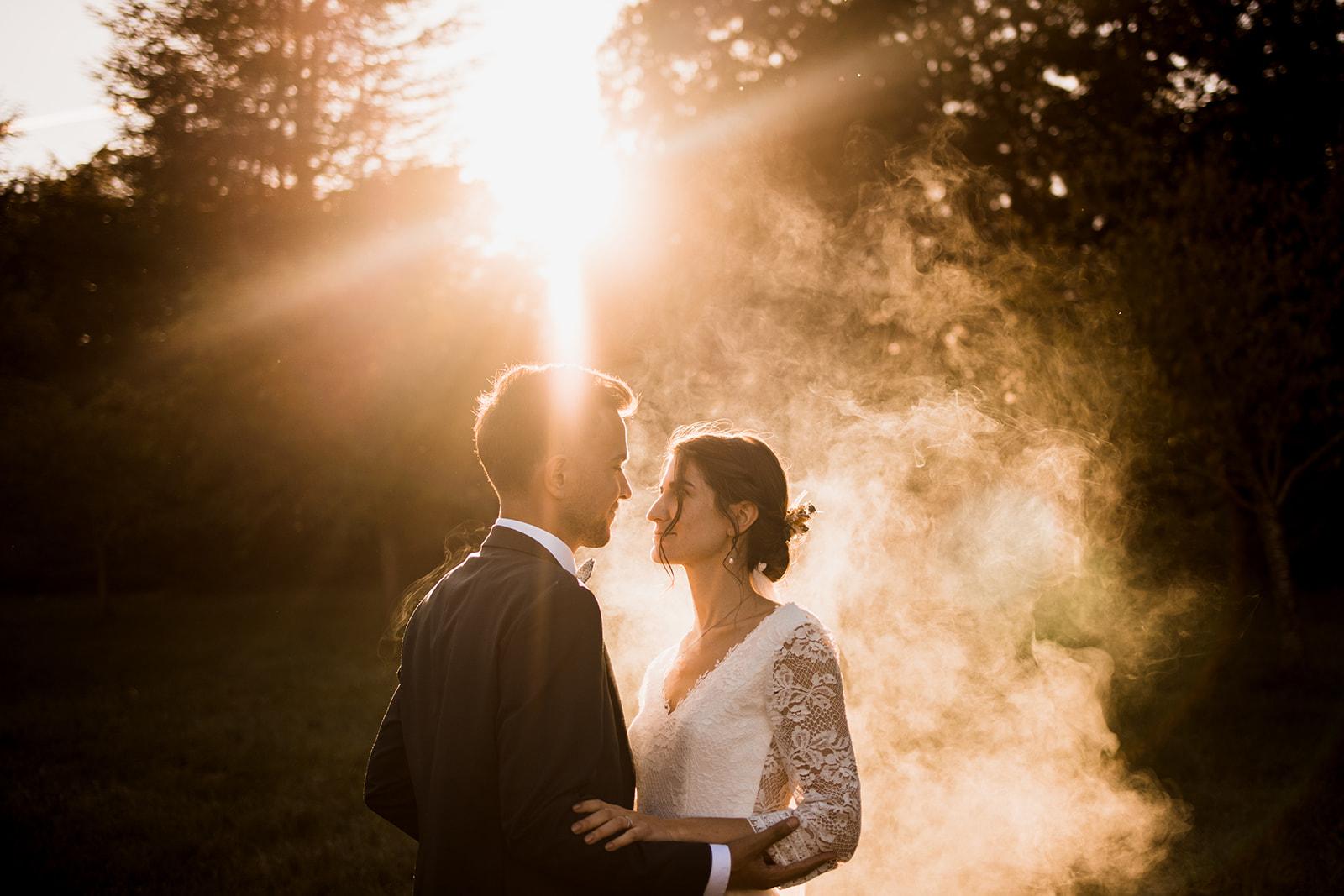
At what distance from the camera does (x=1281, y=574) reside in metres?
13.8

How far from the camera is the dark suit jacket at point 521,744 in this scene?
2.64 meters

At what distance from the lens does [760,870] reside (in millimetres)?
3141

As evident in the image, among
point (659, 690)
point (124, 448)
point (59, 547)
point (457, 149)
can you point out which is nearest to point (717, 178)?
point (457, 149)

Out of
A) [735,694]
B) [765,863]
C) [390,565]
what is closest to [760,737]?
Answer: [735,694]

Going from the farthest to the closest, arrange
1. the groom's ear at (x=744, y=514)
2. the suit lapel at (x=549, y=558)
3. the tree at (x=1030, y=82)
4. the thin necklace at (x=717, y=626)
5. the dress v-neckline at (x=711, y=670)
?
the tree at (x=1030, y=82) < the groom's ear at (x=744, y=514) < the thin necklace at (x=717, y=626) < the dress v-neckline at (x=711, y=670) < the suit lapel at (x=549, y=558)

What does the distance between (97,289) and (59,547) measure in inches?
353

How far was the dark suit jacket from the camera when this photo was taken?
8.66ft

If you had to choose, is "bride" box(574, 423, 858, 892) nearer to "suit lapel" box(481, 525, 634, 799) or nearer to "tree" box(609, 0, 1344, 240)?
"suit lapel" box(481, 525, 634, 799)

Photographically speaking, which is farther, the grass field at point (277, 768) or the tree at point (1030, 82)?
the tree at point (1030, 82)

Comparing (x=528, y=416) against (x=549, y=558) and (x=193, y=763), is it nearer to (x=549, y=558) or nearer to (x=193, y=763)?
(x=549, y=558)

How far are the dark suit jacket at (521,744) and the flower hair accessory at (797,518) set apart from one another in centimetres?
133

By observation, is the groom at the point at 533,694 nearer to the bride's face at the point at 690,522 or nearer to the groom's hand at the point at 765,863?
the groom's hand at the point at 765,863

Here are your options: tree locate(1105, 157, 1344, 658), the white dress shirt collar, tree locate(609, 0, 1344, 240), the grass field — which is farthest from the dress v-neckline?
tree locate(609, 0, 1344, 240)

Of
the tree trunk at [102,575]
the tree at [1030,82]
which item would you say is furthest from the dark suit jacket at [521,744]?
the tree trunk at [102,575]
